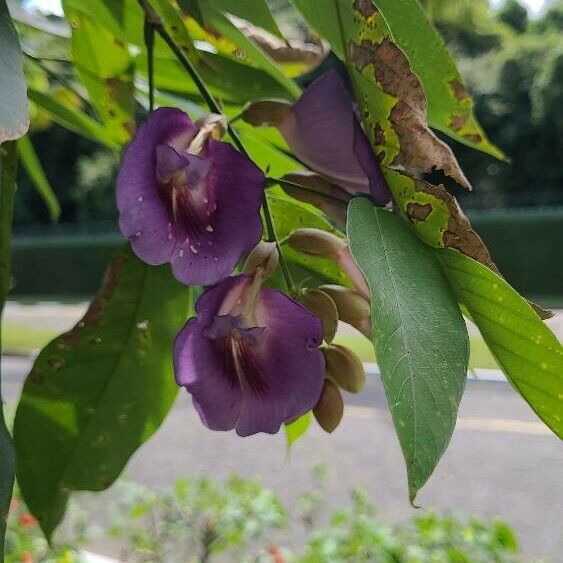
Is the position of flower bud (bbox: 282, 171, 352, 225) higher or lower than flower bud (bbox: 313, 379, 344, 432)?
higher

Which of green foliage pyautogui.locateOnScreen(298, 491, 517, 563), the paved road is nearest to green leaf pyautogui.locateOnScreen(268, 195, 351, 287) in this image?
the paved road

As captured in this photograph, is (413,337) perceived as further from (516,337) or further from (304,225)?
(304,225)

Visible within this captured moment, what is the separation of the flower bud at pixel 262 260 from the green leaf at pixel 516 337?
0.25 ft

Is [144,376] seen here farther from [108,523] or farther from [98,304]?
[108,523]

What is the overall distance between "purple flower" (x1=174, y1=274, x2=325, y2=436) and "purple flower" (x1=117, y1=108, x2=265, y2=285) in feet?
0.04


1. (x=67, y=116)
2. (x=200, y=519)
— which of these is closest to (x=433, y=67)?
(x=67, y=116)

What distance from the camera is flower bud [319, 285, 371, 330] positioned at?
34cm

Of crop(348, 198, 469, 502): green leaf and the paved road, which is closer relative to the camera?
crop(348, 198, 469, 502): green leaf

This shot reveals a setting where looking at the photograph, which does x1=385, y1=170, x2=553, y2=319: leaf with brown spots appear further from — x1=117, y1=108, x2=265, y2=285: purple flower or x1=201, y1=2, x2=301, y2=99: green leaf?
x1=201, y1=2, x2=301, y2=99: green leaf

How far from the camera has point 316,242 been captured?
356 mm

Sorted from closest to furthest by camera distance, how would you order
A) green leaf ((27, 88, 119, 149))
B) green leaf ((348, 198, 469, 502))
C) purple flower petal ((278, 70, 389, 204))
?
green leaf ((348, 198, 469, 502)) → purple flower petal ((278, 70, 389, 204)) → green leaf ((27, 88, 119, 149))

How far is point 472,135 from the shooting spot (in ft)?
1.33

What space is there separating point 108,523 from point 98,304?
1963 millimetres

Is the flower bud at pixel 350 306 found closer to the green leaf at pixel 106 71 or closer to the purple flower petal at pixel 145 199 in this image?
the purple flower petal at pixel 145 199
